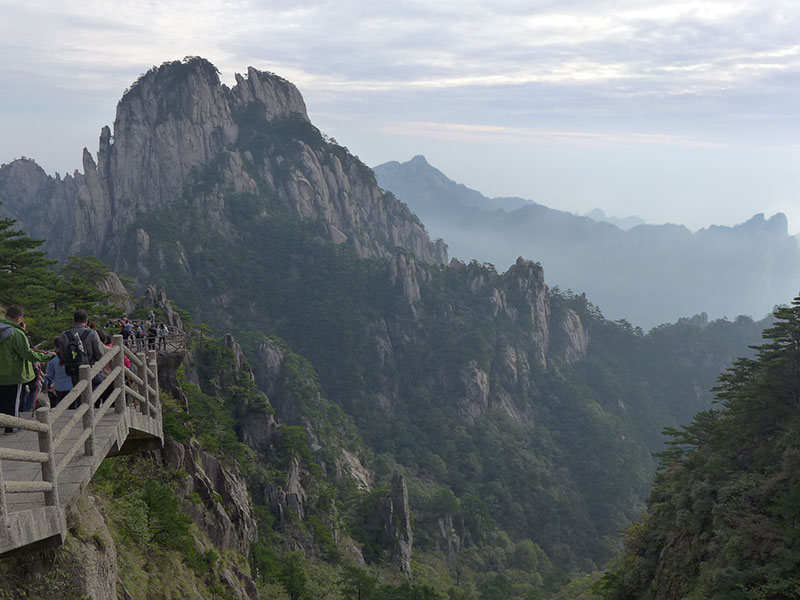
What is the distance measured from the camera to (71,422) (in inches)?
281

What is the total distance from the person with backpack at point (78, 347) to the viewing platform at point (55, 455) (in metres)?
0.28

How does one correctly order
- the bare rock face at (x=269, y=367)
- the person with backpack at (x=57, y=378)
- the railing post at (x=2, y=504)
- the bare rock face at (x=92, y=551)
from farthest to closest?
the bare rock face at (x=269, y=367) → the person with backpack at (x=57, y=378) → the bare rock face at (x=92, y=551) → the railing post at (x=2, y=504)

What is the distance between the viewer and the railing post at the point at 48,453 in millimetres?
6266

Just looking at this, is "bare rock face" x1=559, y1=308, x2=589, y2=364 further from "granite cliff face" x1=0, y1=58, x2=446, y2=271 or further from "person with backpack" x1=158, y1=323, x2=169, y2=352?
"person with backpack" x1=158, y1=323, x2=169, y2=352

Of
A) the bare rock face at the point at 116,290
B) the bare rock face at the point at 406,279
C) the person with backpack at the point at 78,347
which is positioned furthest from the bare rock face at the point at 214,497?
the bare rock face at the point at 406,279

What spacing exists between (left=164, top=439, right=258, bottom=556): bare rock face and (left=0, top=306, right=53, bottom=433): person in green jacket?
10.1m

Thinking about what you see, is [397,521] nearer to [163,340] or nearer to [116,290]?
[116,290]

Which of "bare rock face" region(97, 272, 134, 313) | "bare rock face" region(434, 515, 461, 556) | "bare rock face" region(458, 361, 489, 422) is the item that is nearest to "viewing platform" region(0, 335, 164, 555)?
"bare rock face" region(97, 272, 134, 313)

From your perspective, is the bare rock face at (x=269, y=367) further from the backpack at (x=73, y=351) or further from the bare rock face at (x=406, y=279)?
the backpack at (x=73, y=351)

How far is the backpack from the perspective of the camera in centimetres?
877

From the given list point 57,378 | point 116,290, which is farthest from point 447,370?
point 57,378

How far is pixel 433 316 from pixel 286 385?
110 ft

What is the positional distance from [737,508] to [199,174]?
90.2 meters

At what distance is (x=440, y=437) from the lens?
7744 cm
